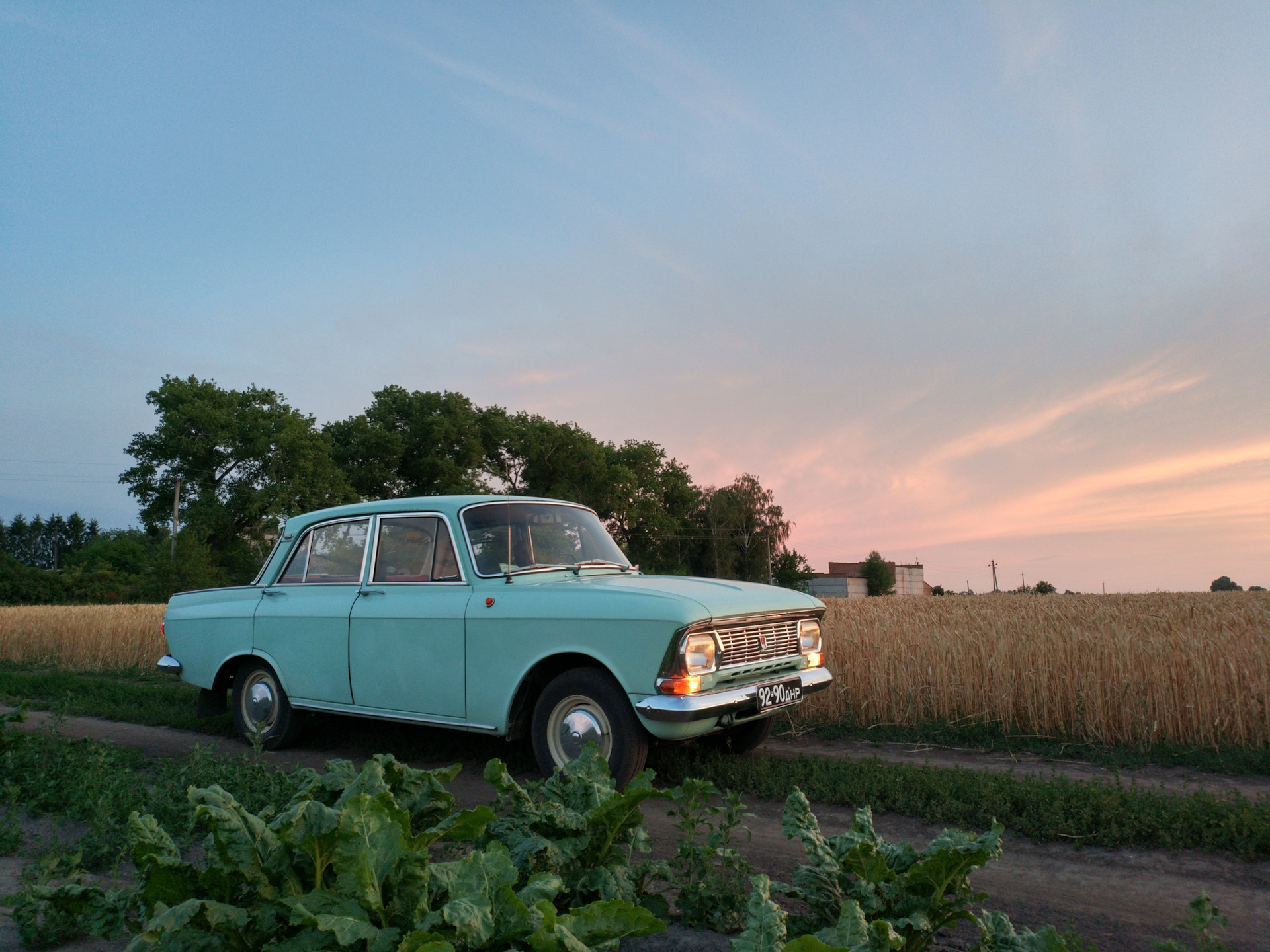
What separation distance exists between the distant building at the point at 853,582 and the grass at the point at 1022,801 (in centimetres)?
7211

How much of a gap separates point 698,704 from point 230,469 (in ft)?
159

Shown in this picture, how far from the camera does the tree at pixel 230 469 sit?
44562mm

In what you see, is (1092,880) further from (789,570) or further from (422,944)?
(789,570)

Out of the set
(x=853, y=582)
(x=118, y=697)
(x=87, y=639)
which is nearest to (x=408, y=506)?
(x=118, y=697)

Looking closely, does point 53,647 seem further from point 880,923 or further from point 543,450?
point 543,450

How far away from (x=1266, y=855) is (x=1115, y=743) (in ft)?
11.0

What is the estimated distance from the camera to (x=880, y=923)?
2045 millimetres

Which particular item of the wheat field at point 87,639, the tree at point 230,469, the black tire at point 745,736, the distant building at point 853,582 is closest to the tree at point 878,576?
the distant building at point 853,582

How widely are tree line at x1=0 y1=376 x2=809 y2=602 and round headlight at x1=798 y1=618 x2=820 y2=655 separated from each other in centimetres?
3751

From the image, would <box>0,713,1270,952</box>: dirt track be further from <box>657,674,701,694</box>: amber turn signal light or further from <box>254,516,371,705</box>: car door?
<box>254,516,371,705</box>: car door

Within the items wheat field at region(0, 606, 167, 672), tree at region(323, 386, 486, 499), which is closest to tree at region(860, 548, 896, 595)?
tree at region(323, 386, 486, 499)

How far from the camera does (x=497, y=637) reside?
538cm

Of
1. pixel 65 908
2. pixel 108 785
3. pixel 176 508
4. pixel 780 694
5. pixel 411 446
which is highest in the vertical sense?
pixel 411 446

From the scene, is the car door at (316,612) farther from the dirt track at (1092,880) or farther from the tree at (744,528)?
the tree at (744,528)
